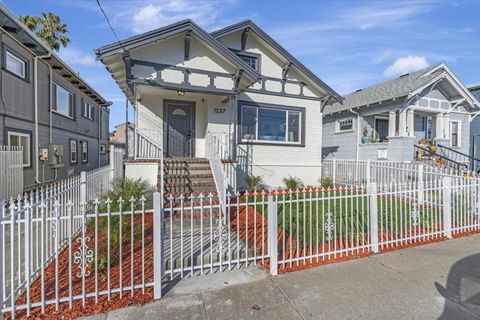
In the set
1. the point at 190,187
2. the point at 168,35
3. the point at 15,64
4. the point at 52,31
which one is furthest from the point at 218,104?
the point at 52,31

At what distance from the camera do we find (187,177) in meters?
7.66

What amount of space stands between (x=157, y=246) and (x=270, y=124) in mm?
8386

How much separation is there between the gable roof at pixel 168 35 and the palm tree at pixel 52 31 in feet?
53.8

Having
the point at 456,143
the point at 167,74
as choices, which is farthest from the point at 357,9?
the point at 456,143

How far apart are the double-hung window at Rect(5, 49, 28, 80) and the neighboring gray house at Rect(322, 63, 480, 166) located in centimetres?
1507

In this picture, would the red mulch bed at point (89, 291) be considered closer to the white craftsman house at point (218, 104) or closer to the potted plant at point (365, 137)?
the white craftsman house at point (218, 104)

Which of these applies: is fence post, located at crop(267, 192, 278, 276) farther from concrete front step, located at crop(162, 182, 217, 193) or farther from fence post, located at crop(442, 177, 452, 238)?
fence post, located at crop(442, 177, 452, 238)

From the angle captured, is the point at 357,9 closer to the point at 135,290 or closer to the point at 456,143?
the point at 135,290

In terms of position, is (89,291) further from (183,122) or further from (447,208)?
(183,122)

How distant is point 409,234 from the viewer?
18.0 ft

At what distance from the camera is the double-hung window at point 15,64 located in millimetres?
8898

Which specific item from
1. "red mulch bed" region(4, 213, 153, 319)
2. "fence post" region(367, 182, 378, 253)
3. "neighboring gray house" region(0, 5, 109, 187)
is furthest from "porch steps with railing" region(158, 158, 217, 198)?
"neighboring gray house" region(0, 5, 109, 187)

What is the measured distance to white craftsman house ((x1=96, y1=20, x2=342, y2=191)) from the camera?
8148 millimetres

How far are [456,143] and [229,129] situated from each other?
14.3 meters
